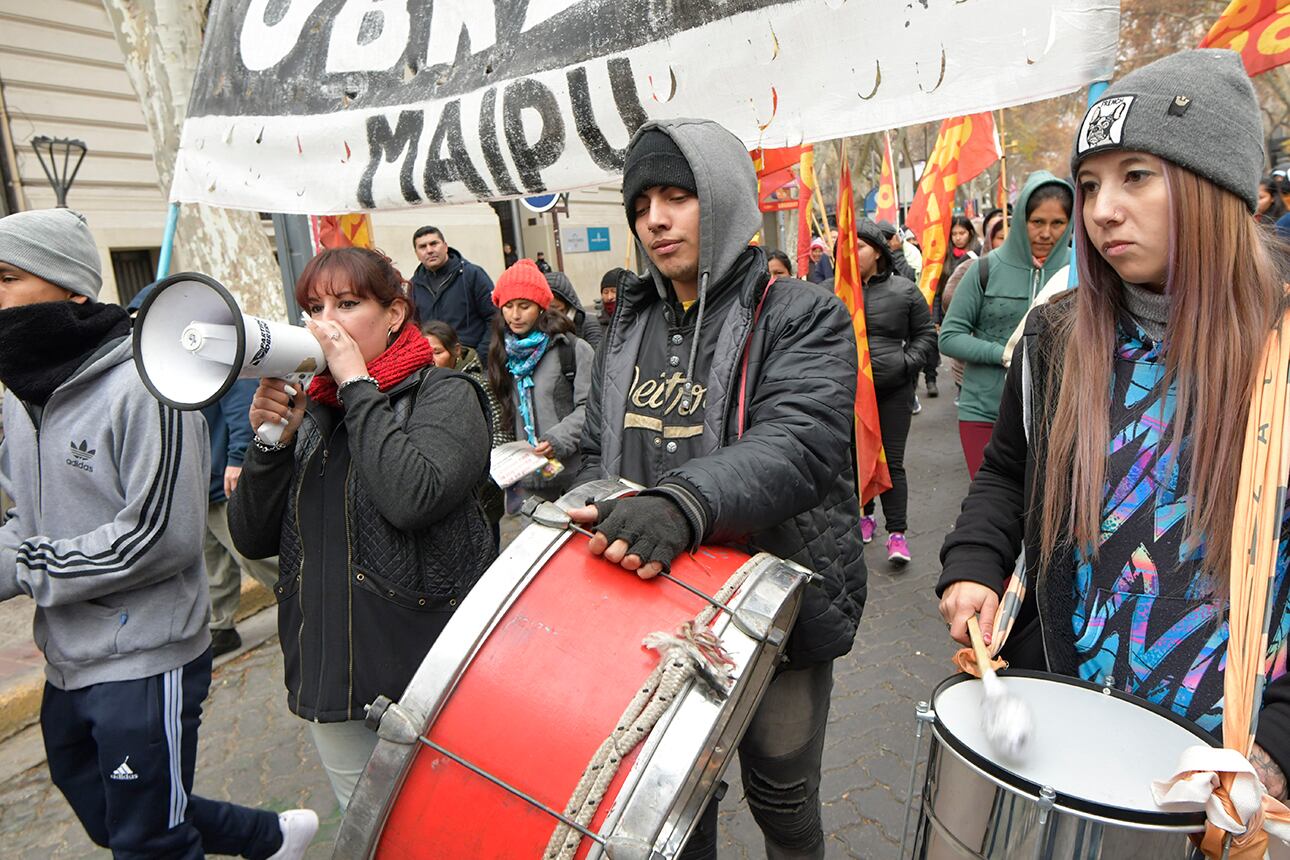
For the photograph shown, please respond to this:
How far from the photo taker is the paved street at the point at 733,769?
277 centimetres

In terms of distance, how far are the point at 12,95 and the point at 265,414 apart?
13262mm

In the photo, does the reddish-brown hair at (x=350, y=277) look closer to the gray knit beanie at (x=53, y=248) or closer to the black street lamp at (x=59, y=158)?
the gray knit beanie at (x=53, y=248)

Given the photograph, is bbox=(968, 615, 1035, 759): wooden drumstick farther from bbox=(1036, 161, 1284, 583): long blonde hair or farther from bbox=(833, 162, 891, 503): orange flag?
bbox=(833, 162, 891, 503): orange flag

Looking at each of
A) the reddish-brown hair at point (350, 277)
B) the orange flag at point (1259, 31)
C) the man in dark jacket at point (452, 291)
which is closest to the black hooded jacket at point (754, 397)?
the reddish-brown hair at point (350, 277)

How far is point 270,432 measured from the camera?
188 cm

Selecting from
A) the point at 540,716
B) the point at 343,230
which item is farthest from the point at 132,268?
the point at 540,716

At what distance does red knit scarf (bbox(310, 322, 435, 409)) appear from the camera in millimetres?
1933

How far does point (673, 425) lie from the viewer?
5.97 ft

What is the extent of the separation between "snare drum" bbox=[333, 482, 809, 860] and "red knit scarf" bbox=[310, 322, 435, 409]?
2.54 ft

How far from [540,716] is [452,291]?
5456 millimetres

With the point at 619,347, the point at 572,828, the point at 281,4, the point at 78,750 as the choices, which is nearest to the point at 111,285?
the point at 281,4

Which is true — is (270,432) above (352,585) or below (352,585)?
above

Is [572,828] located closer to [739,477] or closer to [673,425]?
[739,477]

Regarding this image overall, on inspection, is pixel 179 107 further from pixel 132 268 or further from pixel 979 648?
pixel 132 268
